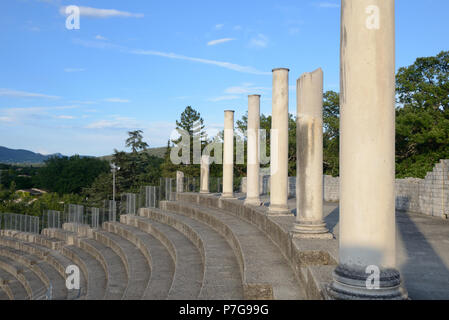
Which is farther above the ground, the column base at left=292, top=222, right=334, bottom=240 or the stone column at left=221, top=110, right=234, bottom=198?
the stone column at left=221, top=110, right=234, bottom=198

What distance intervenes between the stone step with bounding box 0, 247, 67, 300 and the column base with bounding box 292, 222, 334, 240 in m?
13.1

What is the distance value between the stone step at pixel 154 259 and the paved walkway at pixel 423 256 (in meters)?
4.40

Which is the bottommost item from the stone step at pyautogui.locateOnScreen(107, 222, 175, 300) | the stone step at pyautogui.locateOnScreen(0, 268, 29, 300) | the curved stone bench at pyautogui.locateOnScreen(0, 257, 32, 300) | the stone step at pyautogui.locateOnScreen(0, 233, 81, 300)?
the stone step at pyautogui.locateOnScreen(0, 268, 29, 300)

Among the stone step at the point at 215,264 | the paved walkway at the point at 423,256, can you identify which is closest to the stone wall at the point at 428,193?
the paved walkway at the point at 423,256

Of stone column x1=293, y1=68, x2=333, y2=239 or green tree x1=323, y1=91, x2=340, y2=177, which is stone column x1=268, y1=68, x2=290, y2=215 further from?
green tree x1=323, y1=91, x2=340, y2=177

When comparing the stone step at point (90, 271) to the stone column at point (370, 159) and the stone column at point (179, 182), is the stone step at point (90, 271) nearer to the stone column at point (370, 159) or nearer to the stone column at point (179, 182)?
the stone column at point (179, 182)

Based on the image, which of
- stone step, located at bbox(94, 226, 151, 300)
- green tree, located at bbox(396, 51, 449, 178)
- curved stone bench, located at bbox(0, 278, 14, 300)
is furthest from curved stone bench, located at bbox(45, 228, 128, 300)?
green tree, located at bbox(396, 51, 449, 178)

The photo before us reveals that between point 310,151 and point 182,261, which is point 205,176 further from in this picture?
point 310,151

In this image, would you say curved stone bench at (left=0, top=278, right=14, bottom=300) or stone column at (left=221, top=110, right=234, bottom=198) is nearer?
stone column at (left=221, top=110, right=234, bottom=198)

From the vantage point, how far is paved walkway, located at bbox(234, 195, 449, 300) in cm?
664

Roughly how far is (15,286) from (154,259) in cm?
1461

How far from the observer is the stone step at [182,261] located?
381 inches

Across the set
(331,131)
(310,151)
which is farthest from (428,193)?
(331,131)
